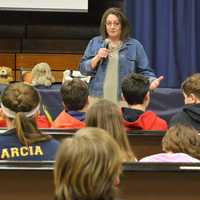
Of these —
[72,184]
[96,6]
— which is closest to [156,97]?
[96,6]

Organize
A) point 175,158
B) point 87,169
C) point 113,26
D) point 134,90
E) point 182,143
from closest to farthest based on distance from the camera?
point 87,169 → point 175,158 → point 182,143 → point 134,90 → point 113,26

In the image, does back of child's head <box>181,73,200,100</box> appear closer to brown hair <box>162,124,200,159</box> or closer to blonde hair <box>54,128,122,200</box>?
brown hair <box>162,124,200,159</box>

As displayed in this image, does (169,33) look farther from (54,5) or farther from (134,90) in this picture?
(134,90)

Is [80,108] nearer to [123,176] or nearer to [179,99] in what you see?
[123,176]

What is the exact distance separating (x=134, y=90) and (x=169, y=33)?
4.39 metres

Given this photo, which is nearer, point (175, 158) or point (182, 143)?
point (175, 158)

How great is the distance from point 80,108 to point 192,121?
2.17 ft

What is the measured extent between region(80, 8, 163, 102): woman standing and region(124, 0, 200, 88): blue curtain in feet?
11.8

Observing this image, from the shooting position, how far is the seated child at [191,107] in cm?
328

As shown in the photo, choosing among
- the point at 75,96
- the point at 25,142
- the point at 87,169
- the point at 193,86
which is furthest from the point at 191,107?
the point at 87,169

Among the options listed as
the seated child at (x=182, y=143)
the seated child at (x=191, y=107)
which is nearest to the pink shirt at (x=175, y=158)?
the seated child at (x=182, y=143)

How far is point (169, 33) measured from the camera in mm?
7719

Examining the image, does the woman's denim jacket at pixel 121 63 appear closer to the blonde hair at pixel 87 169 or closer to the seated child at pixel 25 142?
the seated child at pixel 25 142

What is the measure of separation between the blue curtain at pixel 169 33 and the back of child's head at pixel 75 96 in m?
4.28
